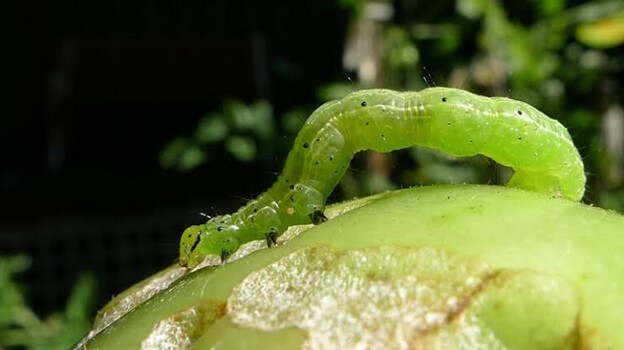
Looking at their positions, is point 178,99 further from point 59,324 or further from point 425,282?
point 425,282

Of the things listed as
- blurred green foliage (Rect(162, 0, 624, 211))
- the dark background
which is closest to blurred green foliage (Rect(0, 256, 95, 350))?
blurred green foliage (Rect(162, 0, 624, 211))

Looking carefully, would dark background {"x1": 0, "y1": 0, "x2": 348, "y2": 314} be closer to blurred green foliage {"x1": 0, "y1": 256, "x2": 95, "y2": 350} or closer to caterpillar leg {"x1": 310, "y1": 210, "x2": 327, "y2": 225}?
blurred green foliage {"x1": 0, "y1": 256, "x2": 95, "y2": 350}

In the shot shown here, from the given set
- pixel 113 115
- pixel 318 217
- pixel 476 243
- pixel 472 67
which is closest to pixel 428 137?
pixel 318 217

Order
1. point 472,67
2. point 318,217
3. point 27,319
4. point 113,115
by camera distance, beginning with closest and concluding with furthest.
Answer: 1. point 318,217
2. point 27,319
3. point 472,67
4. point 113,115

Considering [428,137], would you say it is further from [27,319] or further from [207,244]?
[27,319]

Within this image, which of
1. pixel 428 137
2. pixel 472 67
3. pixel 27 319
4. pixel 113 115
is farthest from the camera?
pixel 113 115

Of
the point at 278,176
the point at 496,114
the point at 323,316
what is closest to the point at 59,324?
the point at 278,176

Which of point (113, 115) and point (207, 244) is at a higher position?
point (207, 244)
